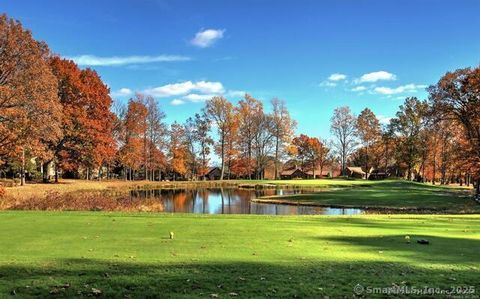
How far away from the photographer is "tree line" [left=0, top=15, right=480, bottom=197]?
37.4 metres

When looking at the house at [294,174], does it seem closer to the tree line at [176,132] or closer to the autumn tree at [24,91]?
the tree line at [176,132]

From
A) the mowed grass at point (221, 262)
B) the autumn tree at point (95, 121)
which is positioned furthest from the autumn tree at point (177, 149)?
the mowed grass at point (221, 262)

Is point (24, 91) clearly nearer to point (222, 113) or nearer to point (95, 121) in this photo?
point (95, 121)

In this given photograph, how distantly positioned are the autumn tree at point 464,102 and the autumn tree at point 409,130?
151 ft

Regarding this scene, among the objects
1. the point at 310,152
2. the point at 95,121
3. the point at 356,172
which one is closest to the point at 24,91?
the point at 95,121

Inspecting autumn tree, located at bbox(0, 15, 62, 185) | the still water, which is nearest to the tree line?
autumn tree, located at bbox(0, 15, 62, 185)

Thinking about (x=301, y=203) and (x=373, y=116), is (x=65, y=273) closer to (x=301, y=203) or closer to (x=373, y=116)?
(x=301, y=203)

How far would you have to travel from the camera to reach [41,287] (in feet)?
22.9

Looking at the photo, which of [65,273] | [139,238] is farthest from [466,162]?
[65,273]

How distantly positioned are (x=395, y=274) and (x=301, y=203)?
117 ft

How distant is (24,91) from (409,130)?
82.4 metres

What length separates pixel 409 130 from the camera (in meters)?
97.6

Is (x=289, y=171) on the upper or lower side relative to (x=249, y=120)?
lower

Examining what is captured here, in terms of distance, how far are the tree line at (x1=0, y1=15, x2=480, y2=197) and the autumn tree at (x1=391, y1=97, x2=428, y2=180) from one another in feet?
0.72
